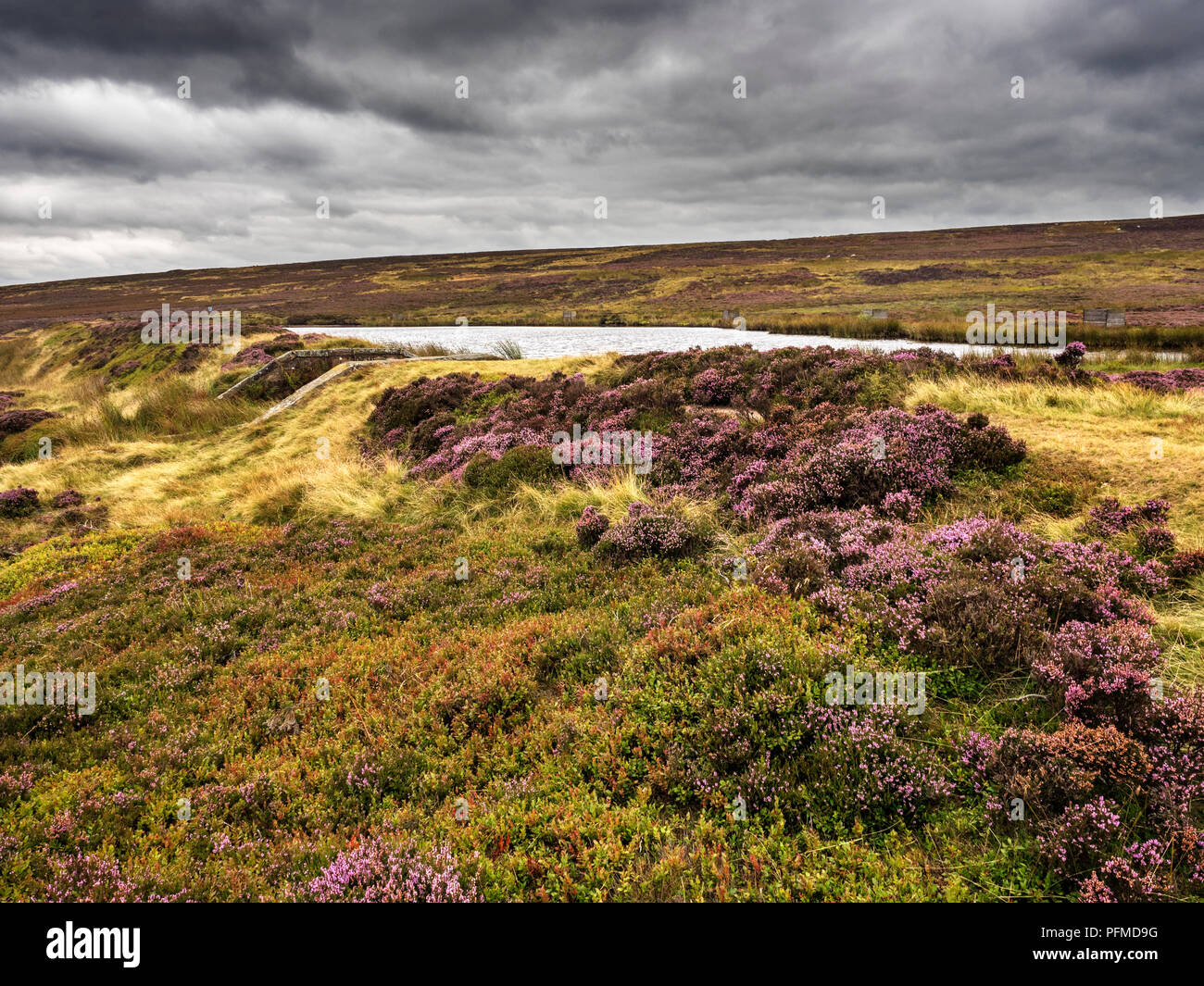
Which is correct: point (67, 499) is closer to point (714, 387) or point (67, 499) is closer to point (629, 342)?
point (714, 387)

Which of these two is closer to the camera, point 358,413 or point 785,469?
point 785,469

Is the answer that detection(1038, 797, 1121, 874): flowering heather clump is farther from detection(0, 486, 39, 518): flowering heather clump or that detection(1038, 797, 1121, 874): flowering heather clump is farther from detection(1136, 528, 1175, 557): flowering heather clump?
detection(0, 486, 39, 518): flowering heather clump

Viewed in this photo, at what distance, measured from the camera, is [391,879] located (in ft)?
11.9

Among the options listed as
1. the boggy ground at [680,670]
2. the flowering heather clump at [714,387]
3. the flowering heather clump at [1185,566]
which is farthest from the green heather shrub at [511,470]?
the flowering heather clump at [1185,566]

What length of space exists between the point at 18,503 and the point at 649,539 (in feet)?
59.1

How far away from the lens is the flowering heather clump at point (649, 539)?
8.63 meters

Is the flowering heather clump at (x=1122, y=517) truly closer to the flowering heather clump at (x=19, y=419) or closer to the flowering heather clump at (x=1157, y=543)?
the flowering heather clump at (x=1157, y=543)

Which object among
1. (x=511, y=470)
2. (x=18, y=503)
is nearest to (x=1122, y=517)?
(x=511, y=470)

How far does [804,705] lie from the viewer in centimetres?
475

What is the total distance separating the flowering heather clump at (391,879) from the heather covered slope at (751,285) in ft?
112
